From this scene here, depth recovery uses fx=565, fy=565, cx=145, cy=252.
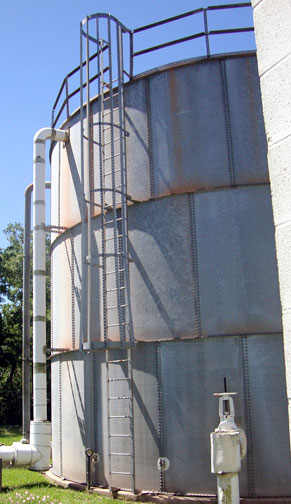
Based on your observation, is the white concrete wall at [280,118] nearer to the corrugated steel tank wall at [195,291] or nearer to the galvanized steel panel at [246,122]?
the corrugated steel tank wall at [195,291]

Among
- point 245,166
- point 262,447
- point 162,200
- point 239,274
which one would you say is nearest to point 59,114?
point 162,200

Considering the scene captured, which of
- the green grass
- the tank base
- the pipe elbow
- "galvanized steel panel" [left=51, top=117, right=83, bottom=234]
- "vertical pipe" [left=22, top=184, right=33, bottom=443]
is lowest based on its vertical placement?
the green grass

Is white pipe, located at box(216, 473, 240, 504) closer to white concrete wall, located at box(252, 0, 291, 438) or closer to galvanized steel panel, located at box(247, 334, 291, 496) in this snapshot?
galvanized steel panel, located at box(247, 334, 291, 496)

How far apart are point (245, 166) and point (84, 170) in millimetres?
4080

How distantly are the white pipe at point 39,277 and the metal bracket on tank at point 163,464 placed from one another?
12.3 ft

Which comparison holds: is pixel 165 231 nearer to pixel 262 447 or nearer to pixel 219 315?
pixel 219 315

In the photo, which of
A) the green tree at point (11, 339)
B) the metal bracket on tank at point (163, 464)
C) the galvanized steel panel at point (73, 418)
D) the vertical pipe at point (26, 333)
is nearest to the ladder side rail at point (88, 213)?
the galvanized steel panel at point (73, 418)

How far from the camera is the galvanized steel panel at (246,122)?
11.1 m

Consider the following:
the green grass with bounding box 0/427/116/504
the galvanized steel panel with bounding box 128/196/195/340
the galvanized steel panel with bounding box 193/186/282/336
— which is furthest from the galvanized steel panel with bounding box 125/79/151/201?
the green grass with bounding box 0/427/116/504

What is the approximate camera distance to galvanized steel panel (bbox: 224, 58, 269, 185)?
11148 millimetres

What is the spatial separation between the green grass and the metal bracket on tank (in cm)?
111

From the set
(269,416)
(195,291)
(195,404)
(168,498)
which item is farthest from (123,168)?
(168,498)

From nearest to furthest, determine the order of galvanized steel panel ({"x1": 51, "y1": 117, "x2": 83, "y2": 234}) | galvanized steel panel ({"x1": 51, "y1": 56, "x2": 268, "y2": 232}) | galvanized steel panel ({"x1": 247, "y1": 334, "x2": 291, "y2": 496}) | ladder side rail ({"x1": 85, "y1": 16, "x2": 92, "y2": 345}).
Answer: galvanized steel panel ({"x1": 247, "y1": 334, "x2": 291, "y2": 496}) → galvanized steel panel ({"x1": 51, "y1": 56, "x2": 268, "y2": 232}) → ladder side rail ({"x1": 85, "y1": 16, "x2": 92, "y2": 345}) → galvanized steel panel ({"x1": 51, "y1": 117, "x2": 83, "y2": 234})

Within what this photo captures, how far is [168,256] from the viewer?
11305mm
